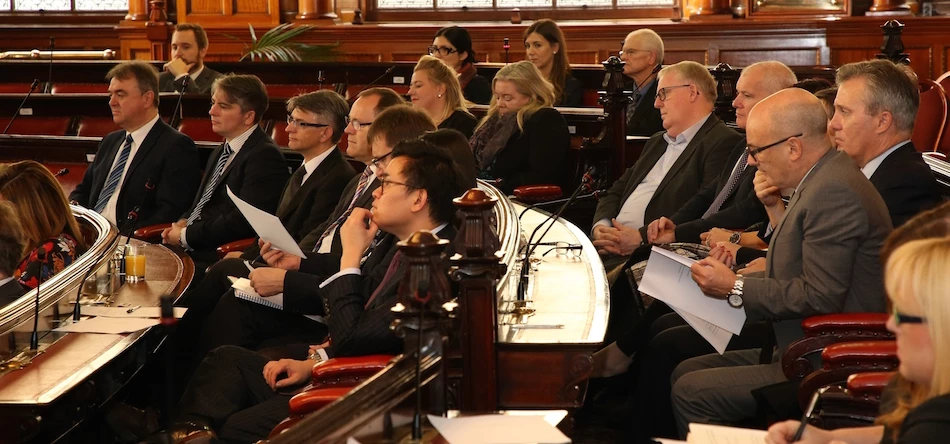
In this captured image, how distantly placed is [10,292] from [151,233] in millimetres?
1824

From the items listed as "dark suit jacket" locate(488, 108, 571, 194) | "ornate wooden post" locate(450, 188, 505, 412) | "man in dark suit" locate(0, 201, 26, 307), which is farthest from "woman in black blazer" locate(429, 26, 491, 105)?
"ornate wooden post" locate(450, 188, 505, 412)

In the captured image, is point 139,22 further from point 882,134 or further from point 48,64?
point 882,134

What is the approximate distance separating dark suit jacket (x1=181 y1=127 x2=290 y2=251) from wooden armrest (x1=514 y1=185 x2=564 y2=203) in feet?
3.79

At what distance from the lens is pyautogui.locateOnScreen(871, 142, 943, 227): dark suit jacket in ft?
10.5

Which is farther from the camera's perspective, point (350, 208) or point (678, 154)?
point (678, 154)

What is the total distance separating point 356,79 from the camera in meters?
8.84

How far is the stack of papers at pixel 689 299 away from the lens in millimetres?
3154

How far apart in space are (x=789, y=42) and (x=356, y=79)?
3.75m

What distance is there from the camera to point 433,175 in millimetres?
2982

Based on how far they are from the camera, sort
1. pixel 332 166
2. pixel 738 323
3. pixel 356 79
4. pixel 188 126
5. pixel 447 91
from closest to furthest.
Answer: pixel 738 323 → pixel 332 166 → pixel 447 91 → pixel 188 126 → pixel 356 79

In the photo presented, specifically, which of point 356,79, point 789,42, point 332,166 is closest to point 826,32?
point 789,42

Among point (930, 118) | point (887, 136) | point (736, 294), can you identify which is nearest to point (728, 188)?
point (887, 136)

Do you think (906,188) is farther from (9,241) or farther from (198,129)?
(198,129)

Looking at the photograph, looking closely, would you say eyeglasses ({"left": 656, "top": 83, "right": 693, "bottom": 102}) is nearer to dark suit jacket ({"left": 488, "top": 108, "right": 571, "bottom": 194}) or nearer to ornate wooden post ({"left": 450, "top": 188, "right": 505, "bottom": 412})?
dark suit jacket ({"left": 488, "top": 108, "right": 571, "bottom": 194})
